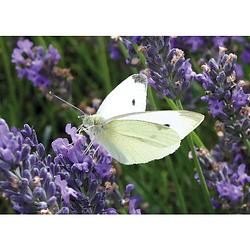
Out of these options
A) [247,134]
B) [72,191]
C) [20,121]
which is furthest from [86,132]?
[20,121]

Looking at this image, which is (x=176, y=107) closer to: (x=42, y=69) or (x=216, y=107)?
(x=216, y=107)

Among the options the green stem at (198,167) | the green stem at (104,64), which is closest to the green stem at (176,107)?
the green stem at (198,167)

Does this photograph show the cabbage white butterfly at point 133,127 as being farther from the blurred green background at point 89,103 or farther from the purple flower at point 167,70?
the blurred green background at point 89,103

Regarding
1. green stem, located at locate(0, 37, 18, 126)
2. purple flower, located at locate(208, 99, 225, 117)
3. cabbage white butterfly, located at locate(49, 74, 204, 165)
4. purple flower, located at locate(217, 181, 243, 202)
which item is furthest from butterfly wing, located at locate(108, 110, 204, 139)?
green stem, located at locate(0, 37, 18, 126)

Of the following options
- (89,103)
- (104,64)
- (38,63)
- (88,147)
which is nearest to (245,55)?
(104,64)
